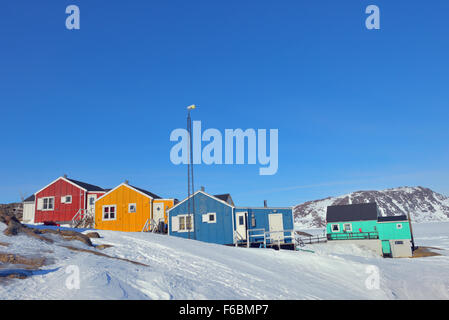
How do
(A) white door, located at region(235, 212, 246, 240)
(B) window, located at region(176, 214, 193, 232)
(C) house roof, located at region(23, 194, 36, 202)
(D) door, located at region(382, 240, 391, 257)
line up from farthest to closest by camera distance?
(D) door, located at region(382, 240, 391, 257), (C) house roof, located at region(23, 194, 36, 202), (B) window, located at region(176, 214, 193, 232), (A) white door, located at region(235, 212, 246, 240)

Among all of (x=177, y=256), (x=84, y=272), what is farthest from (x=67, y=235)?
(x=84, y=272)

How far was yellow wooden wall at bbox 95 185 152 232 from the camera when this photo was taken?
36781mm

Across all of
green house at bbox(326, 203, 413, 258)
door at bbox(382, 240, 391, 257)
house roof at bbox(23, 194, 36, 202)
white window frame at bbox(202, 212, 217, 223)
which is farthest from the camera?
door at bbox(382, 240, 391, 257)

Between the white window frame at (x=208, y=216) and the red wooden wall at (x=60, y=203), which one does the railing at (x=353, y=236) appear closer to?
the white window frame at (x=208, y=216)

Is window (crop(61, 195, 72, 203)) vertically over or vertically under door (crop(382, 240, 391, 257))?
over

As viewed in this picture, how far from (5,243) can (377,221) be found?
48.9 meters

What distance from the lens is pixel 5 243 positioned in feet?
39.6

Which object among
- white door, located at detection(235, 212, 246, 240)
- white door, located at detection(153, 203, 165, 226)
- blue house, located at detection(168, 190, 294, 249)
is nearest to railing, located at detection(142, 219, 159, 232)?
white door, located at detection(153, 203, 165, 226)

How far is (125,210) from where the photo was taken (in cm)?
3722

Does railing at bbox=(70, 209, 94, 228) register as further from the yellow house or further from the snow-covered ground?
the snow-covered ground

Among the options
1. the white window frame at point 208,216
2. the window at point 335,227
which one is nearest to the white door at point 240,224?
the white window frame at point 208,216
